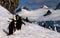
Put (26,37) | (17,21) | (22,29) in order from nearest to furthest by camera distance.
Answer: (26,37) < (17,21) < (22,29)

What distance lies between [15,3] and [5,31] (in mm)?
29457

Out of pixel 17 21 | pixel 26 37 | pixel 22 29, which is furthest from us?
pixel 22 29

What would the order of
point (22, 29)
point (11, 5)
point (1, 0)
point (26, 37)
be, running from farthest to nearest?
point (11, 5), point (1, 0), point (22, 29), point (26, 37)

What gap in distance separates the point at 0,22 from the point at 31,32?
13.2 ft

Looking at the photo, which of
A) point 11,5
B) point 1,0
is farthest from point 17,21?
point 11,5

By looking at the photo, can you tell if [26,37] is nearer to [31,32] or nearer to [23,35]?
[23,35]

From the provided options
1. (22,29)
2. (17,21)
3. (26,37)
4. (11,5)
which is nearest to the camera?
(26,37)

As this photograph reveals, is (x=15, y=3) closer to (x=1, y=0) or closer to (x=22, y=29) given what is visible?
(x=1, y=0)

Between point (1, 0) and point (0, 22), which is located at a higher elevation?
point (1, 0)

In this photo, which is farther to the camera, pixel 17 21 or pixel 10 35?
pixel 17 21

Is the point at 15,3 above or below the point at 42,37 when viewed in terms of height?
above

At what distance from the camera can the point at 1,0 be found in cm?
4469

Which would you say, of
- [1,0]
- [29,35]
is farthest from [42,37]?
[1,0]

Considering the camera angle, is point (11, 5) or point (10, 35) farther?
point (11, 5)
